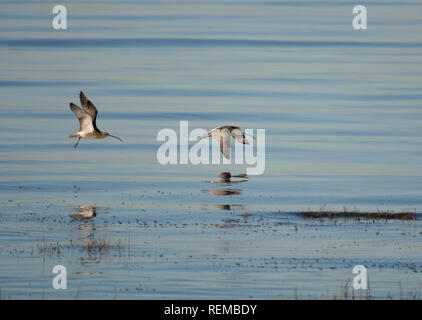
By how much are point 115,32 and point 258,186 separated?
3953 centimetres

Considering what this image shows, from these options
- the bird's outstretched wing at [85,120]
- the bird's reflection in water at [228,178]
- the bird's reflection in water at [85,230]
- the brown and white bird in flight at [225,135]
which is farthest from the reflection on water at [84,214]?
the brown and white bird in flight at [225,135]

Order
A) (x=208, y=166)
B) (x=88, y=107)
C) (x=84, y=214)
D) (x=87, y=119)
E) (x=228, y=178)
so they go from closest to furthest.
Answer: (x=84, y=214) → (x=88, y=107) → (x=87, y=119) → (x=228, y=178) → (x=208, y=166)

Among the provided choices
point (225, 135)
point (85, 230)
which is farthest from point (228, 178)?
point (85, 230)

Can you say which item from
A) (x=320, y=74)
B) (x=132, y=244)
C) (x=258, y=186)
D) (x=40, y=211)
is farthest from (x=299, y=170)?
(x=320, y=74)

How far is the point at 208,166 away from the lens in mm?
27672

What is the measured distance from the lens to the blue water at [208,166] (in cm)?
1564

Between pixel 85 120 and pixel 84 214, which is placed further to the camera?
pixel 85 120

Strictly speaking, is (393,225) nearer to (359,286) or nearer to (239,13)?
(359,286)

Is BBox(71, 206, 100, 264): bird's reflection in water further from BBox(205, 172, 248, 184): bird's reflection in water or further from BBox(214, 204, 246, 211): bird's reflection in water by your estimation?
BBox(205, 172, 248, 184): bird's reflection in water

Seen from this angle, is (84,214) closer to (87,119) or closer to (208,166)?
(87,119)

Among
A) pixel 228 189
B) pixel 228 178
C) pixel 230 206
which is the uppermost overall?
pixel 228 178

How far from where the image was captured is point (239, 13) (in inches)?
2960

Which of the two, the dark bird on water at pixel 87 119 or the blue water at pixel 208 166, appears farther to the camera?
the dark bird on water at pixel 87 119

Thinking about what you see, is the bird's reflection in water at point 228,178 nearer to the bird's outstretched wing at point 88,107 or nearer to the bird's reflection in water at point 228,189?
the bird's reflection in water at point 228,189
